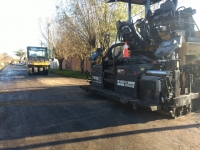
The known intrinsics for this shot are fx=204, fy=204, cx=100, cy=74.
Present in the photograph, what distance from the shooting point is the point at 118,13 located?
15938 mm

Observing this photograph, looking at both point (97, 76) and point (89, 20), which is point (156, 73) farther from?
point (89, 20)

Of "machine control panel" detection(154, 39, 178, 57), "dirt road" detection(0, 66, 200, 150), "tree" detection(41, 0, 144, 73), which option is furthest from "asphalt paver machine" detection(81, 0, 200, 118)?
"tree" detection(41, 0, 144, 73)

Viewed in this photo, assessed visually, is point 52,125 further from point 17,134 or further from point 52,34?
point 52,34

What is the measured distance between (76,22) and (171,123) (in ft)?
46.8

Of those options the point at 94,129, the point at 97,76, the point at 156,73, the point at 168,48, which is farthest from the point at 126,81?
the point at 97,76

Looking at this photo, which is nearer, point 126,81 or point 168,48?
point 168,48

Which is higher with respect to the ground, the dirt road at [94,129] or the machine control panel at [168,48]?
the machine control panel at [168,48]

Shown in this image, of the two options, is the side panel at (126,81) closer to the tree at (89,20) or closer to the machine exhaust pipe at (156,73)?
the machine exhaust pipe at (156,73)

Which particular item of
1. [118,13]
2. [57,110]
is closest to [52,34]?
[118,13]

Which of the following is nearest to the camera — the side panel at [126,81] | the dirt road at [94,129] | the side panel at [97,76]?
the dirt road at [94,129]

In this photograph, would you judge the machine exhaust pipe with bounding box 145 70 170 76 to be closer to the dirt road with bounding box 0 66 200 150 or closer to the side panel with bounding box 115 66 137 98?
the side panel with bounding box 115 66 137 98

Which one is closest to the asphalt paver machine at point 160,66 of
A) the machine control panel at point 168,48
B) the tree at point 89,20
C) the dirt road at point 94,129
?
the machine control panel at point 168,48

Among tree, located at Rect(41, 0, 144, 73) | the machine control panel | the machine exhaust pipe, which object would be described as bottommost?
the machine exhaust pipe

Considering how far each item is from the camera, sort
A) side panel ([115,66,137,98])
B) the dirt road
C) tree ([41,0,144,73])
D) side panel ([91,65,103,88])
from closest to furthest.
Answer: the dirt road → side panel ([115,66,137,98]) → side panel ([91,65,103,88]) → tree ([41,0,144,73])
